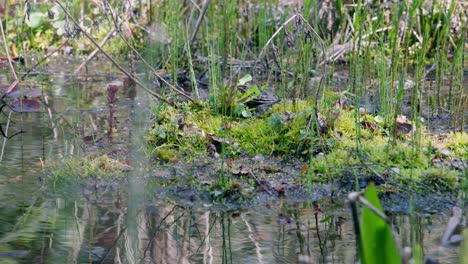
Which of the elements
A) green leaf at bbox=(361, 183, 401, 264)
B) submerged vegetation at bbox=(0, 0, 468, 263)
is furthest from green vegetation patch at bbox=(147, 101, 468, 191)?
green leaf at bbox=(361, 183, 401, 264)

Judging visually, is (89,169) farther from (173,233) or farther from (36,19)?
(36,19)

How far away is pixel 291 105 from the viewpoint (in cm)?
454

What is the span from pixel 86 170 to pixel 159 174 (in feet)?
1.23

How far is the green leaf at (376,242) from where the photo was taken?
188 centimetres

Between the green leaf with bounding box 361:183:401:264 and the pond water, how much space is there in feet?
2.66

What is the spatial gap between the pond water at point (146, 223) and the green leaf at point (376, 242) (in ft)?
2.66

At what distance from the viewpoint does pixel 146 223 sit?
125 inches

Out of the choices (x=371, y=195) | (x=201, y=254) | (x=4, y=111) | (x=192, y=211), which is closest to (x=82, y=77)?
(x=4, y=111)

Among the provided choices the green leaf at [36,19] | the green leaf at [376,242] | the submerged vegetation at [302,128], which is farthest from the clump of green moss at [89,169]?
the green leaf at [36,19]

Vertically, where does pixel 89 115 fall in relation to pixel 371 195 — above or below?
below

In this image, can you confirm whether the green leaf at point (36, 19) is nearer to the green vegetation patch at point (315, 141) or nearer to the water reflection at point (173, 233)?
the green vegetation patch at point (315, 141)

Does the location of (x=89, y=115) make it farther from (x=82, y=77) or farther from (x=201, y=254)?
(x=201, y=254)

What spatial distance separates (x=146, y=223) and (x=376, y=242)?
1.49 metres

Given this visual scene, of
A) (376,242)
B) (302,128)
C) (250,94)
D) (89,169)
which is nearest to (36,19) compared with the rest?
(250,94)
